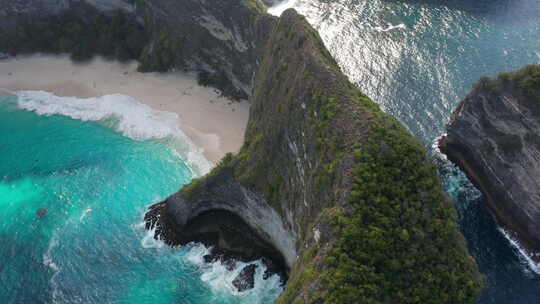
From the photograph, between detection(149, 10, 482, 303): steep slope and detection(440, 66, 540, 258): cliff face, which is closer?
detection(149, 10, 482, 303): steep slope

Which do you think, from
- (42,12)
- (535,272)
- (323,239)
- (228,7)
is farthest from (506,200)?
(42,12)

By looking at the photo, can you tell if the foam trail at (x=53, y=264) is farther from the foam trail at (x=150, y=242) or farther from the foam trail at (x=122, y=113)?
the foam trail at (x=122, y=113)

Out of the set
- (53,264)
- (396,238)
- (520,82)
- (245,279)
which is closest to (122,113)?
(53,264)

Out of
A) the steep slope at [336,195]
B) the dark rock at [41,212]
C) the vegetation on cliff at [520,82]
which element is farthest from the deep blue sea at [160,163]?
the vegetation on cliff at [520,82]

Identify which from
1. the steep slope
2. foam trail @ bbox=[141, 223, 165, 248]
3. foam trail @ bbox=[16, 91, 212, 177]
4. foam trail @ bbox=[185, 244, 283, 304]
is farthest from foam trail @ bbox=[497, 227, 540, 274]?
foam trail @ bbox=[141, 223, 165, 248]

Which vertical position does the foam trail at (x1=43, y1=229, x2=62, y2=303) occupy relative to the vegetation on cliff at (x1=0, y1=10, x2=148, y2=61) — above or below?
below

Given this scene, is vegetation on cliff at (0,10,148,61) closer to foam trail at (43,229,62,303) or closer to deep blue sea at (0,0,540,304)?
deep blue sea at (0,0,540,304)

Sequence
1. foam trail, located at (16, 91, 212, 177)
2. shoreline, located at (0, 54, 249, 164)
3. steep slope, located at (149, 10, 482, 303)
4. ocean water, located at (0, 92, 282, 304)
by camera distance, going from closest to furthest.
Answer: steep slope, located at (149, 10, 482, 303)
ocean water, located at (0, 92, 282, 304)
foam trail, located at (16, 91, 212, 177)
shoreline, located at (0, 54, 249, 164)
